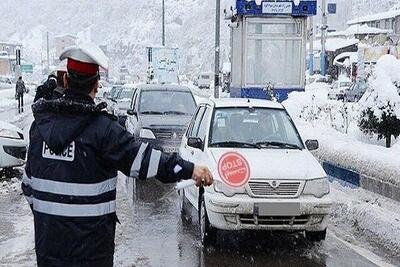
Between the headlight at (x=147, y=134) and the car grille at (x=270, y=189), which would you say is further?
the headlight at (x=147, y=134)

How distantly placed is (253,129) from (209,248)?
176 cm

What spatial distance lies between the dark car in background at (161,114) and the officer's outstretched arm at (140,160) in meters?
9.72

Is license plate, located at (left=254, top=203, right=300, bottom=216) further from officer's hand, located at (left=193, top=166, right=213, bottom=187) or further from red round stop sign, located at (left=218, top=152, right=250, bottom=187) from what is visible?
officer's hand, located at (left=193, top=166, right=213, bottom=187)

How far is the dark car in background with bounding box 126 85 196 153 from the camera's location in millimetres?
13828

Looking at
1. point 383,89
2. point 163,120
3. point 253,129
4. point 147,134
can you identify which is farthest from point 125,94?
point 253,129

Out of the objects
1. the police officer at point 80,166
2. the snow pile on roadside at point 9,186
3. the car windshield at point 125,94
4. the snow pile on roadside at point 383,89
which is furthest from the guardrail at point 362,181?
the car windshield at point 125,94

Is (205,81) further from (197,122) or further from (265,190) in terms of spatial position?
(265,190)

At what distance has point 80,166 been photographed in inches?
133

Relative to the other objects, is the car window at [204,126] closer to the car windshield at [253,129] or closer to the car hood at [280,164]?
the car windshield at [253,129]

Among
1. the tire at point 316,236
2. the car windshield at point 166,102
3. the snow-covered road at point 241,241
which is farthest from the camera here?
the car windshield at point 166,102

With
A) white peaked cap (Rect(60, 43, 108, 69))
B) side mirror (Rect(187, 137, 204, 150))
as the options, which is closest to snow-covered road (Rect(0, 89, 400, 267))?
side mirror (Rect(187, 137, 204, 150))

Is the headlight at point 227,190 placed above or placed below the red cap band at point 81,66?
below

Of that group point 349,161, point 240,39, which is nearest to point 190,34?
point 240,39

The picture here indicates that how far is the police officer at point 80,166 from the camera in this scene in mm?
3377
